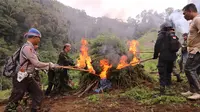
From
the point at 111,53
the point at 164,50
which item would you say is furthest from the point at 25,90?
the point at 164,50

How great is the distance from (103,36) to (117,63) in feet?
5.25

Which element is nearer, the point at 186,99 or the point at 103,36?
the point at 186,99

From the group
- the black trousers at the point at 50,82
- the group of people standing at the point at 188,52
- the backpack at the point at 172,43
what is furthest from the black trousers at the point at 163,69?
the black trousers at the point at 50,82

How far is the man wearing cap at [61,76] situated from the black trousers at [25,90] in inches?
116

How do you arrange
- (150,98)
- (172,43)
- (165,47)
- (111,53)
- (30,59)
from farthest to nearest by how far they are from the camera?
(111,53)
(165,47)
(172,43)
(150,98)
(30,59)

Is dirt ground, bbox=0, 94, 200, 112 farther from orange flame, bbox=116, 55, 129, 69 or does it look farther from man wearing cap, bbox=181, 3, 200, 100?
orange flame, bbox=116, 55, 129, 69

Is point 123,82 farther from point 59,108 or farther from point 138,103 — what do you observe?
point 59,108

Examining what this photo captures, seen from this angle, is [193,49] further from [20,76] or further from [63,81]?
[63,81]

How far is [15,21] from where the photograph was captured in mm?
39812

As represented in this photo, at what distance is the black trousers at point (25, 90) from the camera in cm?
527

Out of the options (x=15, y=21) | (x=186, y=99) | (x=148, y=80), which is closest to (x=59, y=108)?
(x=186, y=99)

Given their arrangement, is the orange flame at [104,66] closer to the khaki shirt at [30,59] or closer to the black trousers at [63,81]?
the black trousers at [63,81]

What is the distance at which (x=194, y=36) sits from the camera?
589 cm

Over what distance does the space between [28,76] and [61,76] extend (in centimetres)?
335
